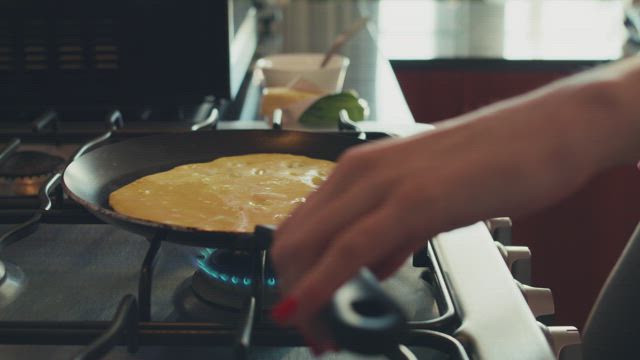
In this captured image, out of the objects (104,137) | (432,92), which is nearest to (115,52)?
(104,137)

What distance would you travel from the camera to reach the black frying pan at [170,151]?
2.90 feet

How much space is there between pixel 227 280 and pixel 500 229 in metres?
A: 0.33

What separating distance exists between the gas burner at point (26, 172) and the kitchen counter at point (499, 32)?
1.31m

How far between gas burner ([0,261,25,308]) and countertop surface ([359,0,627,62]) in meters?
1.55

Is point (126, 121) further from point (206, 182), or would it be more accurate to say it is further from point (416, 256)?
point (416, 256)

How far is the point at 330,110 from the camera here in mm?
1282

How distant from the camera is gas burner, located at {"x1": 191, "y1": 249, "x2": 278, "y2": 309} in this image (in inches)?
28.5

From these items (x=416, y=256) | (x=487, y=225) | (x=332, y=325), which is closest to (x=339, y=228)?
(x=332, y=325)

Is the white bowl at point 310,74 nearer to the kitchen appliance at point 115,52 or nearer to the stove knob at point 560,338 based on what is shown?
the kitchen appliance at point 115,52

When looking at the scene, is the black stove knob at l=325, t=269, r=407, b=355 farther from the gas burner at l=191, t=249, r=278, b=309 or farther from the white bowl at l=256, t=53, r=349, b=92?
the white bowl at l=256, t=53, r=349, b=92

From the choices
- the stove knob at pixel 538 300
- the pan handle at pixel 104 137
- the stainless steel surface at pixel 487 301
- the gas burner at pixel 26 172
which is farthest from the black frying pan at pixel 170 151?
the stove knob at pixel 538 300

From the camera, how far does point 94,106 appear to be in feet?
4.25

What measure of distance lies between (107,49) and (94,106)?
0.30ft

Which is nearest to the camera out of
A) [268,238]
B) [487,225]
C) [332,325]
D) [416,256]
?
[332,325]
